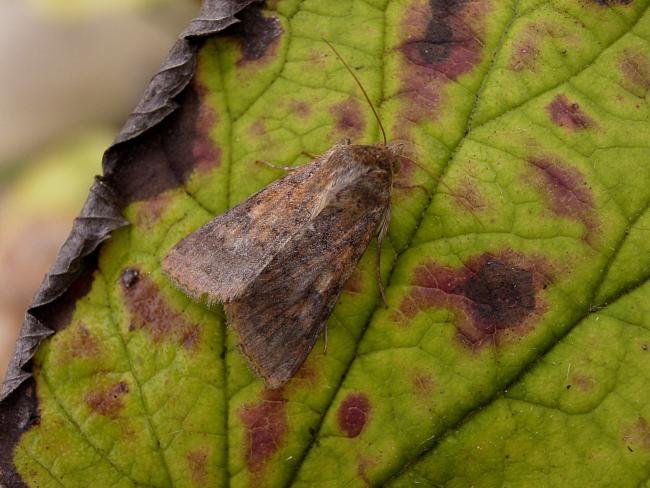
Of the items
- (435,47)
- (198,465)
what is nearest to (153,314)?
(198,465)

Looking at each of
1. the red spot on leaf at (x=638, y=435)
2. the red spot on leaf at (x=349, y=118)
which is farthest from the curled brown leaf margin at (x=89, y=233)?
the red spot on leaf at (x=638, y=435)

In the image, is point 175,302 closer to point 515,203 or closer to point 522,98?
point 515,203

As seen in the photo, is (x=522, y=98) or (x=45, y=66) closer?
(x=522, y=98)

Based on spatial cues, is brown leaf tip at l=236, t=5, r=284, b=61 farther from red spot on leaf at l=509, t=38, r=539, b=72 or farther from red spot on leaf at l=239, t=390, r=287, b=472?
red spot on leaf at l=239, t=390, r=287, b=472

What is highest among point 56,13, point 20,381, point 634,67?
point 56,13

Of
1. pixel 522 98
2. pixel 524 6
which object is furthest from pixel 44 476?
pixel 524 6

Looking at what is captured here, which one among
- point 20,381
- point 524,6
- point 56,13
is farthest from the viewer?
point 56,13

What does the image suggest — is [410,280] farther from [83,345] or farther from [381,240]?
[83,345]
